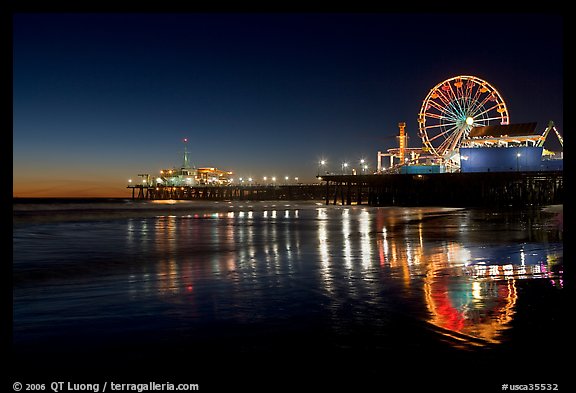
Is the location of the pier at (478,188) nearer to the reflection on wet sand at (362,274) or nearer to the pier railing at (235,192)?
the reflection on wet sand at (362,274)

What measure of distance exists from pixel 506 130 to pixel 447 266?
55.4 metres

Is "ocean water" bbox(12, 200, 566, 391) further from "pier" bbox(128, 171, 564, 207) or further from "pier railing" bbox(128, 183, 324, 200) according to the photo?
"pier railing" bbox(128, 183, 324, 200)

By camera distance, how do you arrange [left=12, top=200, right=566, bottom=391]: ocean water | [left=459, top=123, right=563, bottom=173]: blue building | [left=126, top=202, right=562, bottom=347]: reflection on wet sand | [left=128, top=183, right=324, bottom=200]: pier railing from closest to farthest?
[left=12, top=200, right=566, bottom=391]: ocean water → [left=126, top=202, right=562, bottom=347]: reflection on wet sand → [left=459, top=123, right=563, bottom=173]: blue building → [left=128, top=183, right=324, bottom=200]: pier railing

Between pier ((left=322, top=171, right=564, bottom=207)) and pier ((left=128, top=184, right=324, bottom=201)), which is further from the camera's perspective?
pier ((left=128, top=184, right=324, bottom=201))

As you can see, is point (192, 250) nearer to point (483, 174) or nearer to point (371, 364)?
point (371, 364)

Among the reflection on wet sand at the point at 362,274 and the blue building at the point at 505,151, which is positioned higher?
the blue building at the point at 505,151

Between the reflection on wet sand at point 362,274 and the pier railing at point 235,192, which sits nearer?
the reflection on wet sand at point 362,274

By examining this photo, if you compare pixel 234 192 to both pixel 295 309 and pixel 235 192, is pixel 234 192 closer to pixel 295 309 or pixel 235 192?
pixel 235 192

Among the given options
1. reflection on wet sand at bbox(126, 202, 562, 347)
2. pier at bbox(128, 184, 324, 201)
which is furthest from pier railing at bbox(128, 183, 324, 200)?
reflection on wet sand at bbox(126, 202, 562, 347)

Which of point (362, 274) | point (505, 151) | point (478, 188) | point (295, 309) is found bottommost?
point (362, 274)

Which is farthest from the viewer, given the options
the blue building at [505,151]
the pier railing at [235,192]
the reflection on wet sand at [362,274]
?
the pier railing at [235,192]

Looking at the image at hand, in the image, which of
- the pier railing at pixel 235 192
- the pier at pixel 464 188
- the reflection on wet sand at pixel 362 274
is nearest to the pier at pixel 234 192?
the pier railing at pixel 235 192

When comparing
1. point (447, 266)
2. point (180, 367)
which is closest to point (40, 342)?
point (180, 367)

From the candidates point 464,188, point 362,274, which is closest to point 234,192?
point 464,188
